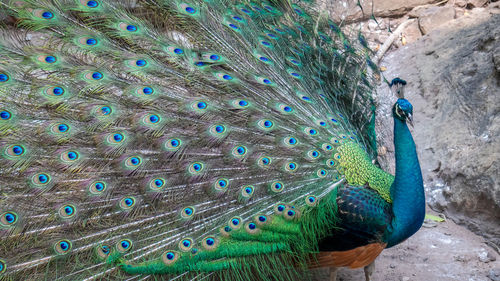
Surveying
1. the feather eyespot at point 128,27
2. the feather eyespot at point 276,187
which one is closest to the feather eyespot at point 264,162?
the feather eyespot at point 276,187

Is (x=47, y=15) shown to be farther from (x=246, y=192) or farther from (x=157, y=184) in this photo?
(x=246, y=192)

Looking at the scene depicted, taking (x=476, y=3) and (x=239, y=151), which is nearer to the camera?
(x=239, y=151)

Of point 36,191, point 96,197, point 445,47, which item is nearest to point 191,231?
point 96,197

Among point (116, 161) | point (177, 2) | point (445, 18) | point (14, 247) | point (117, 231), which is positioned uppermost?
point (445, 18)

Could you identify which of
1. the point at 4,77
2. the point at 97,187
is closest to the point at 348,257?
the point at 97,187

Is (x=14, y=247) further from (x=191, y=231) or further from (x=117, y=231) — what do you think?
(x=191, y=231)

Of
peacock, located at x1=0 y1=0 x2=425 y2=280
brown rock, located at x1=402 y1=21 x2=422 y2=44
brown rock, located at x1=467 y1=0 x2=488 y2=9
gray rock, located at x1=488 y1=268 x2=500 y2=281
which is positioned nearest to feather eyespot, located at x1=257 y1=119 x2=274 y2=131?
peacock, located at x1=0 y1=0 x2=425 y2=280
